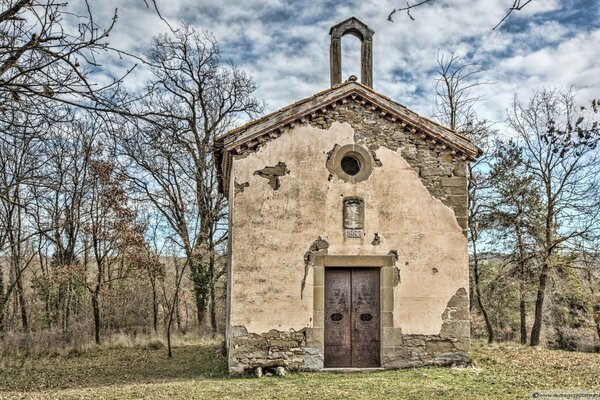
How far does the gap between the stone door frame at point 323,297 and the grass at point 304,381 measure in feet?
1.82

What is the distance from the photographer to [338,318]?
11477 millimetres

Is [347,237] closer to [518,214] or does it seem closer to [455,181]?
[455,181]

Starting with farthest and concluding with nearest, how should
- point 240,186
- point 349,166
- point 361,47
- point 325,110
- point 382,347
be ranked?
1. point 361,47
2. point 349,166
3. point 325,110
4. point 240,186
5. point 382,347

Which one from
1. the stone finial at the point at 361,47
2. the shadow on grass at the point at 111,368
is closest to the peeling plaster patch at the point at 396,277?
the shadow on grass at the point at 111,368

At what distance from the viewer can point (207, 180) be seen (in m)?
23.9

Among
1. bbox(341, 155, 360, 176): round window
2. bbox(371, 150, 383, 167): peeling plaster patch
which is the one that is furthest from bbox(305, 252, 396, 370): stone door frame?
bbox(371, 150, 383, 167): peeling plaster patch

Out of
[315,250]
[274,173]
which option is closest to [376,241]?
[315,250]

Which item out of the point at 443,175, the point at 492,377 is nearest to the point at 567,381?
the point at 492,377

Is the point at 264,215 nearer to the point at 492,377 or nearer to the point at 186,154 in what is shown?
the point at 492,377

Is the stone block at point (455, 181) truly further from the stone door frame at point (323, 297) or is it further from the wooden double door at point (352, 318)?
the wooden double door at point (352, 318)

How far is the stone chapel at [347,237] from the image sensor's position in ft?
37.0

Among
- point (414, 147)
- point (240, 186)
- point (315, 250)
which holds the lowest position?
point (315, 250)

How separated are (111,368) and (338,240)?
6700 millimetres

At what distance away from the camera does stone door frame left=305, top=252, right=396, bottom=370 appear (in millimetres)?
11180
